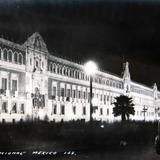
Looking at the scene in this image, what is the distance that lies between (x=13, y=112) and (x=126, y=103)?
18244 mm

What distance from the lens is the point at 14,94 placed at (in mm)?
41344

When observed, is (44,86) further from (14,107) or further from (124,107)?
(124,107)

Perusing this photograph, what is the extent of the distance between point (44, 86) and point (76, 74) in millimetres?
9235

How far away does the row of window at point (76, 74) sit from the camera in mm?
50156

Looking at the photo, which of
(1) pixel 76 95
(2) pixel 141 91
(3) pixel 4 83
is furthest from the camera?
(2) pixel 141 91

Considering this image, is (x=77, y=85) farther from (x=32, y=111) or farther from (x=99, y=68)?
(x=32, y=111)

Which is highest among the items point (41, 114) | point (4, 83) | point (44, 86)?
point (44, 86)

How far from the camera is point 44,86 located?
47156mm

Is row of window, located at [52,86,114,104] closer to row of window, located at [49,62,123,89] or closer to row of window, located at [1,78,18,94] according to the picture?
row of window, located at [49,62,123,89]

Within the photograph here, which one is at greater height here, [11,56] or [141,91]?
[11,56]

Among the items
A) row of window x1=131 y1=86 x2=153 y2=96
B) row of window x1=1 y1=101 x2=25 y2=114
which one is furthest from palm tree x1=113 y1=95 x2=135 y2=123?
row of window x1=1 y1=101 x2=25 y2=114

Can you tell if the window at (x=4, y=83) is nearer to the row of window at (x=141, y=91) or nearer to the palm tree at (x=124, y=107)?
the palm tree at (x=124, y=107)

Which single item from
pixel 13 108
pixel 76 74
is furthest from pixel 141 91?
pixel 13 108

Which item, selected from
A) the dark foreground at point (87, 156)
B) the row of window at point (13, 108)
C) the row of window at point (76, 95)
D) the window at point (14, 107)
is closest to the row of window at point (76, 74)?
the row of window at point (76, 95)
